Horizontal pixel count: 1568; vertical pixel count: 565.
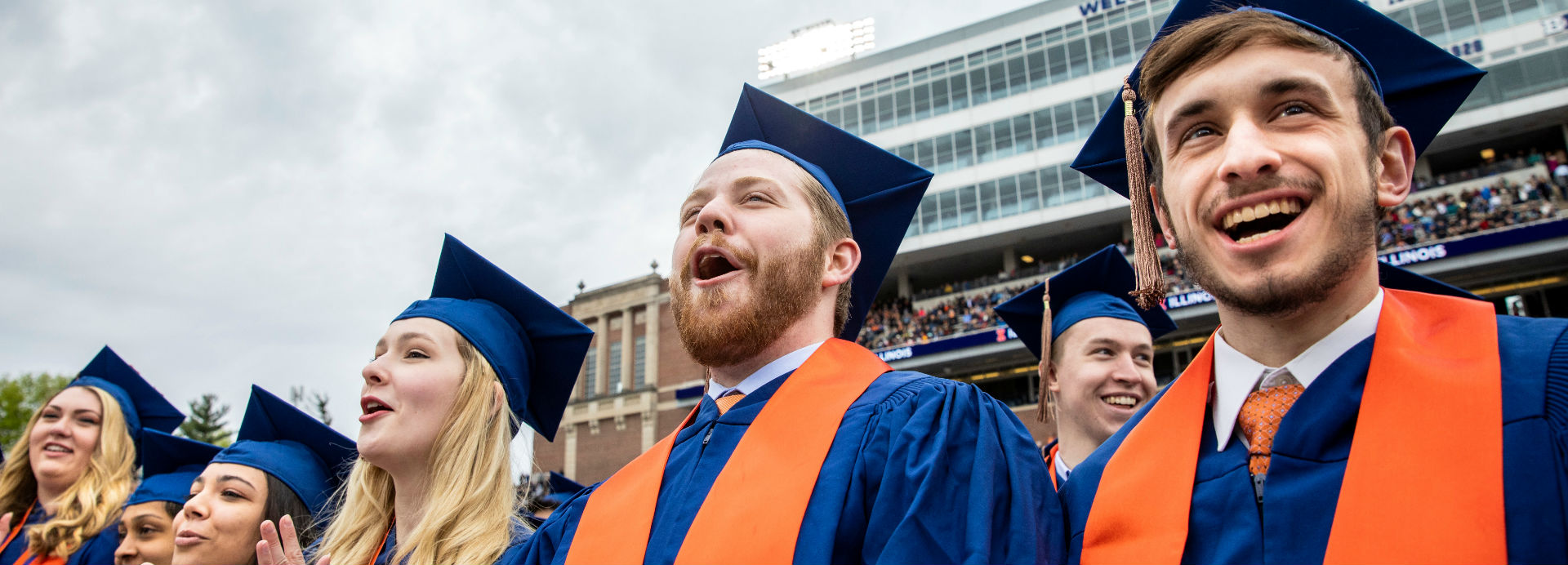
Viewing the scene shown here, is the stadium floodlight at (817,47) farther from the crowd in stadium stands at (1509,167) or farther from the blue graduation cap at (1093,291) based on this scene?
the blue graduation cap at (1093,291)

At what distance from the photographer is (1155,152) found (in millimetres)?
2342

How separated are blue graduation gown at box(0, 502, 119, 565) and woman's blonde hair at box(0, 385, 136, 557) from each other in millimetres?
31

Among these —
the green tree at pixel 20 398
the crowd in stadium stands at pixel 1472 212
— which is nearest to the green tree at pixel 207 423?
the green tree at pixel 20 398

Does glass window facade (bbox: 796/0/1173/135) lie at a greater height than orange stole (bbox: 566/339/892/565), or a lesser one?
greater

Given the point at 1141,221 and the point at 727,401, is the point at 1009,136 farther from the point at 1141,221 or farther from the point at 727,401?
the point at 727,401

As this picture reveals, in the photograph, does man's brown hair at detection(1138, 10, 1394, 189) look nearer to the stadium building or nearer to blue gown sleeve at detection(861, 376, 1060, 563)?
blue gown sleeve at detection(861, 376, 1060, 563)

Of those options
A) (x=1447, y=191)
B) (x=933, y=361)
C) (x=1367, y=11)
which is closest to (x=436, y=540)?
(x=1367, y=11)

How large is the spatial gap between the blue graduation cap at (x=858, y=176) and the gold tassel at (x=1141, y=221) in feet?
2.58

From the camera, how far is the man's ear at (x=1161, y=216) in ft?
7.05

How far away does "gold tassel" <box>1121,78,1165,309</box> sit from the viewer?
2270 mm

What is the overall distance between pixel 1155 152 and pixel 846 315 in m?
1.11

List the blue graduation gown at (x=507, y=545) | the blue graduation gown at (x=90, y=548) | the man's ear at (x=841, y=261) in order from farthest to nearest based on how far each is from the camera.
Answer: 1. the blue graduation gown at (x=90, y=548)
2. the blue graduation gown at (x=507, y=545)
3. the man's ear at (x=841, y=261)

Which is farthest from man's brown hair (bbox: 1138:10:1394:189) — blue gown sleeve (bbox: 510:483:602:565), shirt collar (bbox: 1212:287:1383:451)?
blue gown sleeve (bbox: 510:483:602:565)

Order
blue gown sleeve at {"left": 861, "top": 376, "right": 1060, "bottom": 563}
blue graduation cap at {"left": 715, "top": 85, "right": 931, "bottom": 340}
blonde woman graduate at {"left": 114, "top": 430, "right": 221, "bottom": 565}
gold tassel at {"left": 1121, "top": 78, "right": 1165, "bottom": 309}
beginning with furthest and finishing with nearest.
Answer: blonde woman graduate at {"left": 114, "top": 430, "right": 221, "bottom": 565} < blue graduation cap at {"left": 715, "top": 85, "right": 931, "bottom": 340} < gold tassel at {"left": 1121, "top": 78, "right": 1165, "bottom": 309} < blue gown sleeve at {"left": 861, "top": 376, "right": 1060, "bottom": 563}
